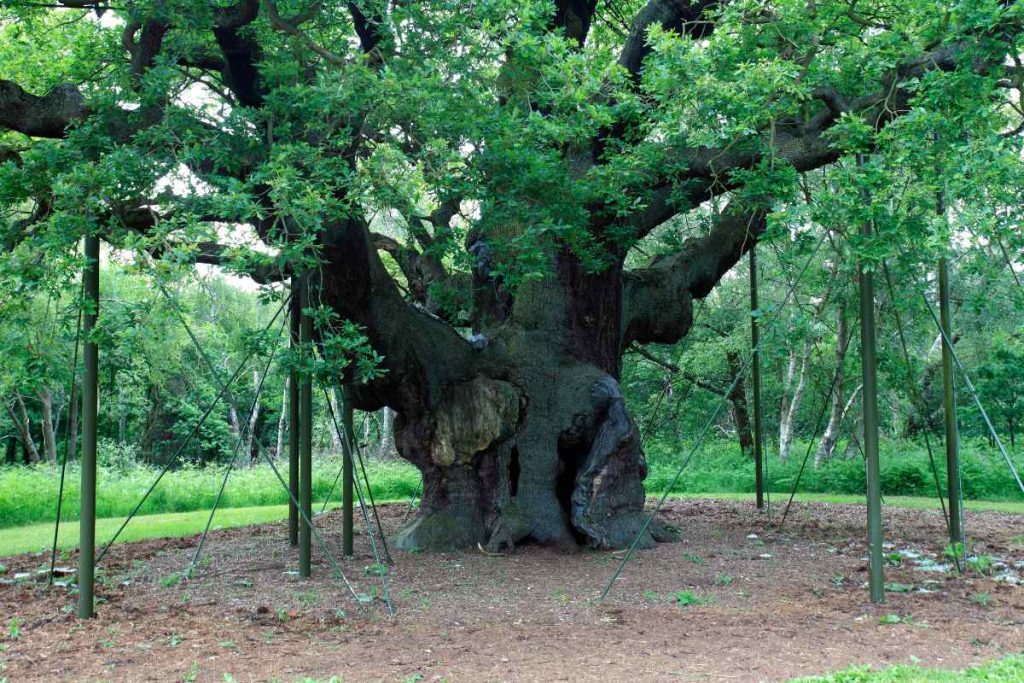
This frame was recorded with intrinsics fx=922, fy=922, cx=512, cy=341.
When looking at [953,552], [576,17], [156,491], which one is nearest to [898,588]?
[953,552]

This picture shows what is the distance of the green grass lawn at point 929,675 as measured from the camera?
15.2 ft

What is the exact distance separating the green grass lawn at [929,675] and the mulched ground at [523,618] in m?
0.21

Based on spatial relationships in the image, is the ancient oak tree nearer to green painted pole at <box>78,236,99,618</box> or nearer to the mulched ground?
green painted pole at <box>78,236,99,618</box>

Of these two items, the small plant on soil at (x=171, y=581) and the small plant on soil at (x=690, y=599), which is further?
the small plant on soil at (x=171, y=581)

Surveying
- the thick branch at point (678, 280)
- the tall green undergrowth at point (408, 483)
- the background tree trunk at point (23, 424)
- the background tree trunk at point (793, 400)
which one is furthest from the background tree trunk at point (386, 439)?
the thick branch at point (678, 280)

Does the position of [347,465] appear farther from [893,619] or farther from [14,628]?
[893,619]

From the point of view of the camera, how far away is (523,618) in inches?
254

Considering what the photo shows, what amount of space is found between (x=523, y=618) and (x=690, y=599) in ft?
4.35

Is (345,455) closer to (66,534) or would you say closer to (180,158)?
(180,158)

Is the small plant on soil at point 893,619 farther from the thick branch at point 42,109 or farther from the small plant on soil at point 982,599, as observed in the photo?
the thick branch at point 42,109

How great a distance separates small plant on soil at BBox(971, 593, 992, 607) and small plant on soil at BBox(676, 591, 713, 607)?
6.20ft

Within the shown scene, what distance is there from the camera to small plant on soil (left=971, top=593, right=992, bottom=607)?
6.63m

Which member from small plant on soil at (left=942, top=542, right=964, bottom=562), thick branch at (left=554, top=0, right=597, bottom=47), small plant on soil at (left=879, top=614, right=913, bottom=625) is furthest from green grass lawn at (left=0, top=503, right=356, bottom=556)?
small plant on soil at (left=942, top=542, right=964, bottom=562)

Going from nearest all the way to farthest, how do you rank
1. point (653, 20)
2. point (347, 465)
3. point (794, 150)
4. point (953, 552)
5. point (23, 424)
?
1. point (953, 552)
2. point (347, 465)
3. point (794, 150)
4. point (653, 20)
5. point (23, 424)
